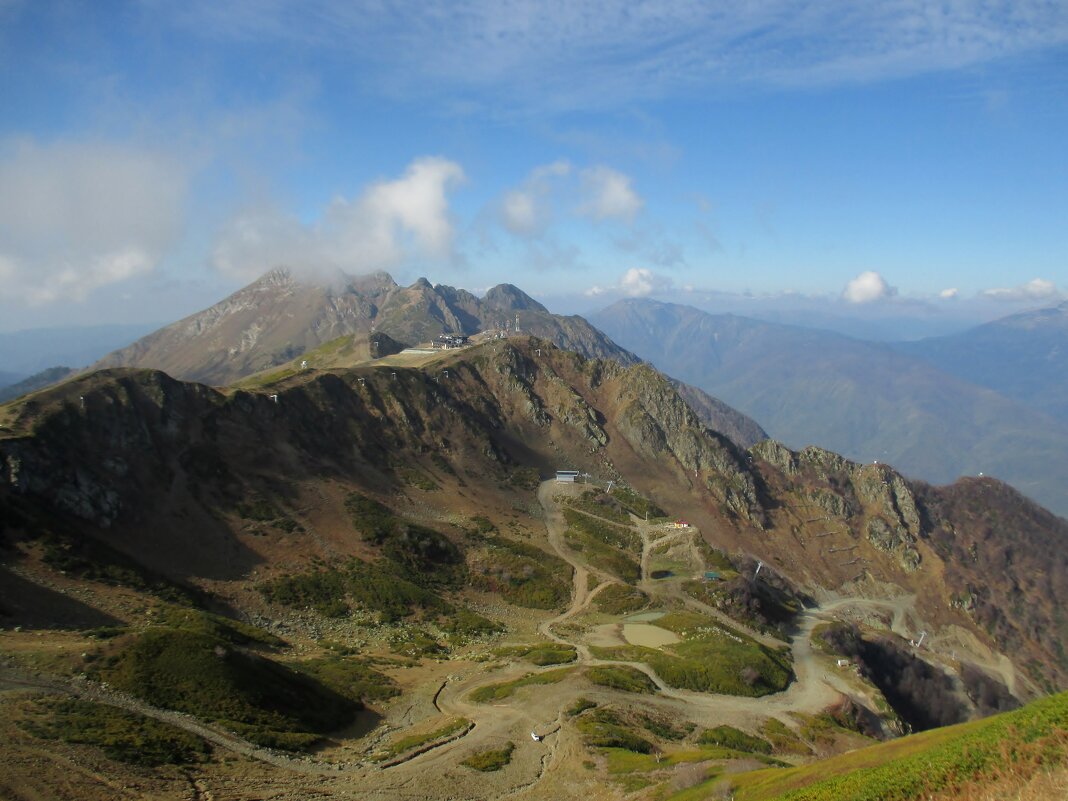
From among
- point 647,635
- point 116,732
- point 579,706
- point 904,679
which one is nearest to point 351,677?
point 579,706

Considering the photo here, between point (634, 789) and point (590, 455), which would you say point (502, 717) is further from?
point (590, 455)

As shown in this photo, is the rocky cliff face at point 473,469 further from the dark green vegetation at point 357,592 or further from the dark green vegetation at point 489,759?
the dark green vegetation at point 489,759

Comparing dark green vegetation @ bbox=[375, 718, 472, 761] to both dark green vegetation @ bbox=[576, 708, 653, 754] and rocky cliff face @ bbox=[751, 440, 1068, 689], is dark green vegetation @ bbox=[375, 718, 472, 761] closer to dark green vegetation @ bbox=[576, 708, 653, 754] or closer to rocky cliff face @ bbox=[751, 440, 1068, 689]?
dark green vegetation @ bbox=[576, 708, 653, 754]

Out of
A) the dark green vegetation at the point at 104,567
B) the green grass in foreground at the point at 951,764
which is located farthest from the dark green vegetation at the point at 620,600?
the green grass in foreground at the point at 951,764

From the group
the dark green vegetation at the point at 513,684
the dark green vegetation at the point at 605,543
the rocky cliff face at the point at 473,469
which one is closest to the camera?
the dark green vegetation at the point at 513,684

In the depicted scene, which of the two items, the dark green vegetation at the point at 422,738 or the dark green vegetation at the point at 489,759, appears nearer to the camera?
the dark green vegetation at the point at 489,759

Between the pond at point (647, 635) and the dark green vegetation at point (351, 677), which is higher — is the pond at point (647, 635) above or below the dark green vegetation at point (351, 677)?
below

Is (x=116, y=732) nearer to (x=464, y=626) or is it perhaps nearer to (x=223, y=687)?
(x=223, y=687)
